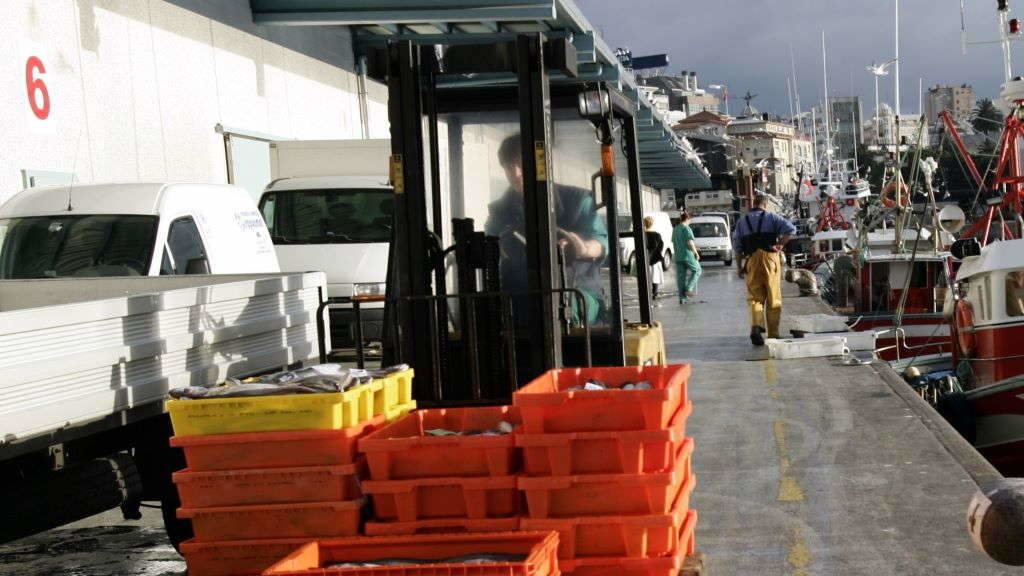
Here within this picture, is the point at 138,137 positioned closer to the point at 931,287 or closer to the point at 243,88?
the point at 243,88

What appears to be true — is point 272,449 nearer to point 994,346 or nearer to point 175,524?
point 175,524

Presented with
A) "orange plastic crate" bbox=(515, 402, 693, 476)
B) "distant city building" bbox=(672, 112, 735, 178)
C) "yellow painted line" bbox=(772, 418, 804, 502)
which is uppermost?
"distant city building" bbox=(672, 112, 735, 178)

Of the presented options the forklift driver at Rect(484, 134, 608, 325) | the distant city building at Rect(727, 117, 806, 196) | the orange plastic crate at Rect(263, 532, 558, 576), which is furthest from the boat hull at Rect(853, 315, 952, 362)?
the distant city building at Rect(727, 117, 806, 196)

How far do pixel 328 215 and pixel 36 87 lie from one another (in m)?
4.05

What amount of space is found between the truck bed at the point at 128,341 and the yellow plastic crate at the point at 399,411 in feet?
4.61

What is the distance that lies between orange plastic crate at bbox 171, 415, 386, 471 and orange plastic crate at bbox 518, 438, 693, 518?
776 millimetres

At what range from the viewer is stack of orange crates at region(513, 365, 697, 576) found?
5.47 metres

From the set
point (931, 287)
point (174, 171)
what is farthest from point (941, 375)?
point (174, 171)

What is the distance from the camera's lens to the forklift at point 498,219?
289 inches

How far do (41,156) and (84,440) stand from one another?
10550mm

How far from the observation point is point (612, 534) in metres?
5.53

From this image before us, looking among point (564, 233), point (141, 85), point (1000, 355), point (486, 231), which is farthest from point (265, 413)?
point (141, 85)

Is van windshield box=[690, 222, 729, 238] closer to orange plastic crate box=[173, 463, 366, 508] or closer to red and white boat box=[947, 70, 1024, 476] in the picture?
red and white boat box=[947, 70, 1024, 476]

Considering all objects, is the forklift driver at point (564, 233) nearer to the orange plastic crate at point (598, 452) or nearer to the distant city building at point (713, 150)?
the orange plastic crate at point (598, 452)
